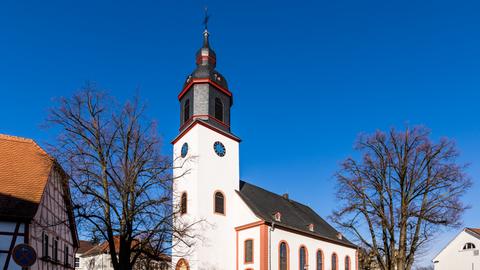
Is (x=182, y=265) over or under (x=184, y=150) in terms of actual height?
under

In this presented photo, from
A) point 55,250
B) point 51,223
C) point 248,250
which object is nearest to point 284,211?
point 248,250

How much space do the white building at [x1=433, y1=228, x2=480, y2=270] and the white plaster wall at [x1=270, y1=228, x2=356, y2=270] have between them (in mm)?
15234

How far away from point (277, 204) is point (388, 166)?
17.5m

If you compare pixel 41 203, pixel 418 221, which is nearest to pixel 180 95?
pixel 41 203

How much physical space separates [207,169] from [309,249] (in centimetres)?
1084

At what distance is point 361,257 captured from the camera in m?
50.2

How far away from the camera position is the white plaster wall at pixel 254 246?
103 ft

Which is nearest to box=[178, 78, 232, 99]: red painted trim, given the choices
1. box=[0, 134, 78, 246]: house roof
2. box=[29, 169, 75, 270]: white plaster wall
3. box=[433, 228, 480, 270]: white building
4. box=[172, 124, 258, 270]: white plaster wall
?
box=[172, 124, 258, 270]: white plaster wall

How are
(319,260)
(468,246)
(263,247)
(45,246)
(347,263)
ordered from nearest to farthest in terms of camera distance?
1. (45,246)
2. (263,247)
3. (319,260)
4. (347,263)
5. (468,246)

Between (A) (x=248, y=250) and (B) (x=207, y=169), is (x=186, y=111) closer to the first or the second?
(B) (x=207, y=169)

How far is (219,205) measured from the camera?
1314 inches

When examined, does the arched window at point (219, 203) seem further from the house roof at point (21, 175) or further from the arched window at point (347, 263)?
the arched window at point (347, 263)

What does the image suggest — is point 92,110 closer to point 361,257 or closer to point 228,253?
point 228,253

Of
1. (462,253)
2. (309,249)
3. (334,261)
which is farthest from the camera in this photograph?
(462,253)
